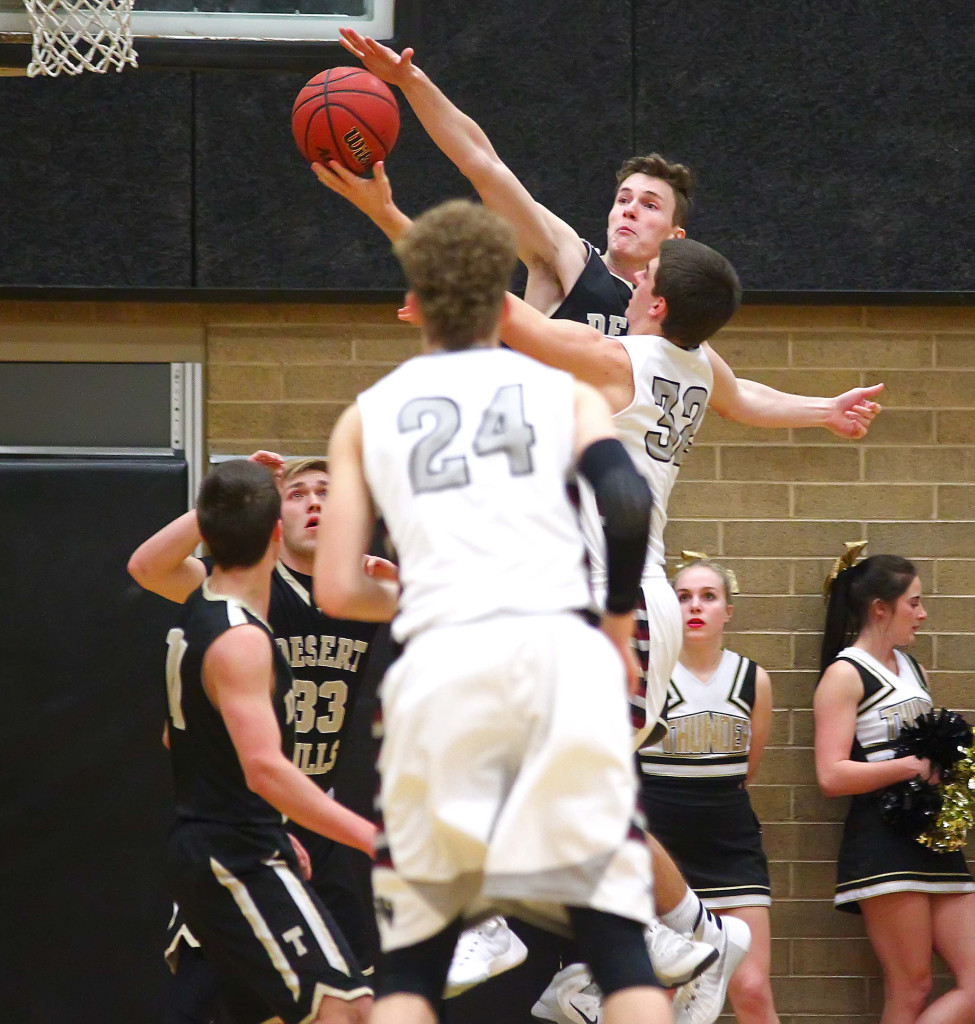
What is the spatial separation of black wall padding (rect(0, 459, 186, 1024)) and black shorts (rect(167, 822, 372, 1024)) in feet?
8.35

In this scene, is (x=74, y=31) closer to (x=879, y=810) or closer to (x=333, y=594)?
(x=333, y=594)

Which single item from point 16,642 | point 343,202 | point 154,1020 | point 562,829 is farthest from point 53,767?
point 562,829

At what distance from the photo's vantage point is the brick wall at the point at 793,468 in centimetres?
652

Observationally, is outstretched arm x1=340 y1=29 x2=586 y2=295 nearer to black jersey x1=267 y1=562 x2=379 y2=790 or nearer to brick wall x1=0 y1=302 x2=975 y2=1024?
black jersey x1=267 y1=562 x2=379 y2=790

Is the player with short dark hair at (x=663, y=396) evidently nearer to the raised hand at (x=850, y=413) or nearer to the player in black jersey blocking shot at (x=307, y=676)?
the raised hand at (x=850, y=413)

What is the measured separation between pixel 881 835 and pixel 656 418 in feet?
8.67

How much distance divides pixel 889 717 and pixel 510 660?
3821 mm

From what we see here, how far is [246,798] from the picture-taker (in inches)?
149

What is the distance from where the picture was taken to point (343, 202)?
6.56m

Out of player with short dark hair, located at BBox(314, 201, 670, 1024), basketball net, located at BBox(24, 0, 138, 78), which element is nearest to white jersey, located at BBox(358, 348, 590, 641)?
player with short dark hair, located at BBox(314, 201, 670, 1024)

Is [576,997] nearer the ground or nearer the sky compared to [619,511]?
nearer the ground

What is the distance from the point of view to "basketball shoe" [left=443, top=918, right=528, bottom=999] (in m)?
4.44

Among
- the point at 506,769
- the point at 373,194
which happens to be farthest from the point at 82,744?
the point at 506,769

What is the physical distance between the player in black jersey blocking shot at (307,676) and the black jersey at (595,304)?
3.33ft
